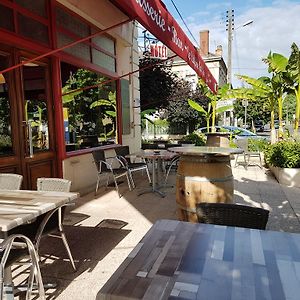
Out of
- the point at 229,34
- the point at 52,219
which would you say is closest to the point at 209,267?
the point at 52,219

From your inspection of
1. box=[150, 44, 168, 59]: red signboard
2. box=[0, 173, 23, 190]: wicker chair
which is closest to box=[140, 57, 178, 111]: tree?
box=[150, 44, 168, 59]: red signboard

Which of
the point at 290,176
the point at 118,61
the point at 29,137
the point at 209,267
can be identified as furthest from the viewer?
the point at 118,61

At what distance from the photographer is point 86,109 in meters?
7.08

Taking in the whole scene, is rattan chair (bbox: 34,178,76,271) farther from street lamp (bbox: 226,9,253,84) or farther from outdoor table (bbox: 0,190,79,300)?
street lamp (bbox: 226,9,253,84)

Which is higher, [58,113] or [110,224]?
[58,113]

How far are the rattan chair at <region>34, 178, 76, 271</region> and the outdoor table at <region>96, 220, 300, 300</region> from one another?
3.65 feet

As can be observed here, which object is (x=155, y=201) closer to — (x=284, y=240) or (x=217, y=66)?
(x=284, y=240)

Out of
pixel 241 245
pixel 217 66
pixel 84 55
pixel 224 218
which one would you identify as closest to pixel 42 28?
pixel 84 55

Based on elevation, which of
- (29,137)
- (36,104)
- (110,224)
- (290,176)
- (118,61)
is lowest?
(110,224)

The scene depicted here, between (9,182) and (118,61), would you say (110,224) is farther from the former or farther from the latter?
(118,61)

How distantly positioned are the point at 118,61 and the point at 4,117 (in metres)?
4.52

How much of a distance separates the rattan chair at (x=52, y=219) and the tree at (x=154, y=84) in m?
11.0

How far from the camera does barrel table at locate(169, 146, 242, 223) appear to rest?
342 centimetres

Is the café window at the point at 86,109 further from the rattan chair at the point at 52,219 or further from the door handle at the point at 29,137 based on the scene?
the rattan chair at the point at 52,219
